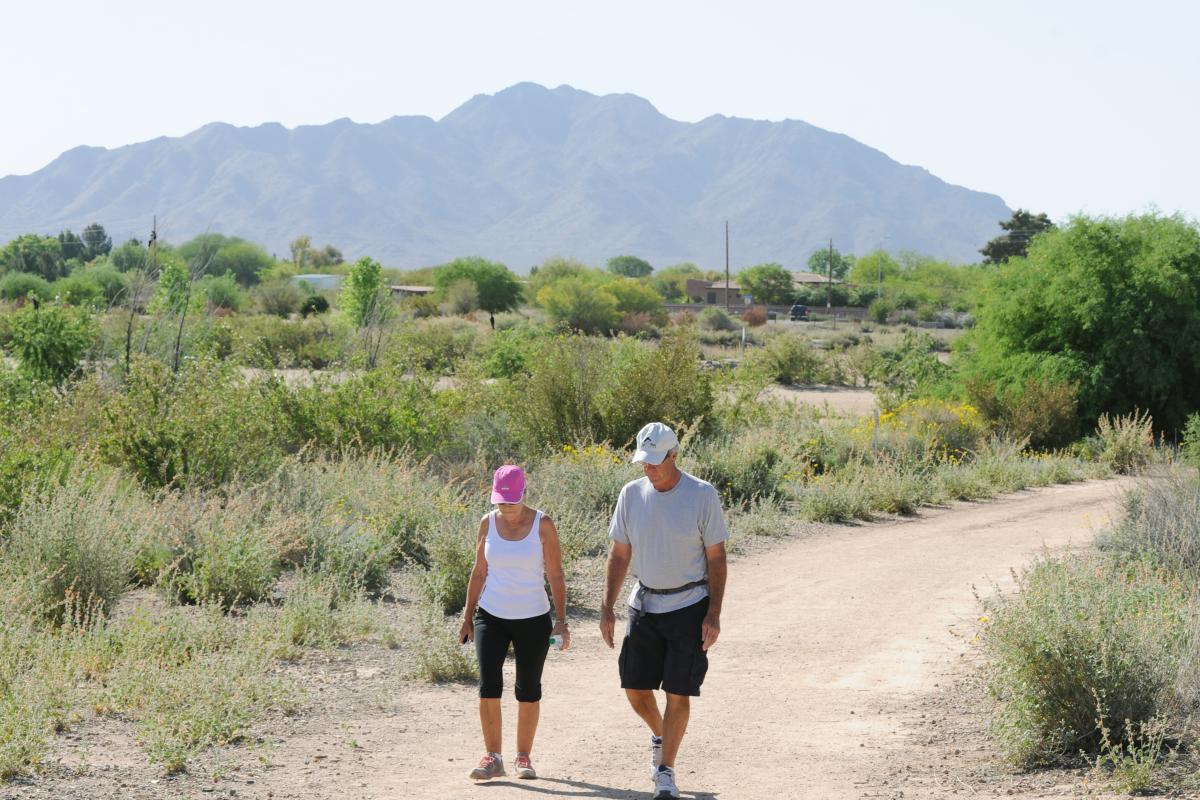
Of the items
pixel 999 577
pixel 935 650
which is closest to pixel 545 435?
pixel 999 577

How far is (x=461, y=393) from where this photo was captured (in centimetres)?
2152

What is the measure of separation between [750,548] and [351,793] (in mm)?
8731

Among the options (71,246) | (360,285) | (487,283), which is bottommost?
(360,285)

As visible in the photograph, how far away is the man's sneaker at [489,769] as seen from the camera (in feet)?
22.6

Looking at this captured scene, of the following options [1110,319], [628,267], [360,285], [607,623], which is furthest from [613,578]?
[628,267]

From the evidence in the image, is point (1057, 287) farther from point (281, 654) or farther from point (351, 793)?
point (351, 793)

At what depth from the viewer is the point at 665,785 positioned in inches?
257

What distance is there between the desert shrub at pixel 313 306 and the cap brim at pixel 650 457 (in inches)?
2427

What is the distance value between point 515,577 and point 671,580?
2.92 ft

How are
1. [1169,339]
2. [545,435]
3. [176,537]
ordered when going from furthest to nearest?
[1169,339] < [545,435] < [176,537]

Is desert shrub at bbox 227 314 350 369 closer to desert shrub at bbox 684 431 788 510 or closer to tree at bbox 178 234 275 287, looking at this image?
desert shrub at bbox 684 431 788 510

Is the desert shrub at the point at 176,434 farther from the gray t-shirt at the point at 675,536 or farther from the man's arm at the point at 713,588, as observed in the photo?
the man's arm at the point at 713,588

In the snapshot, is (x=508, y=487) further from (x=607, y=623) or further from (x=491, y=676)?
(x=491, y=676)

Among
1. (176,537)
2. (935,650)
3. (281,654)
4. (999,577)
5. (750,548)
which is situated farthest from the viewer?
(750,548)
